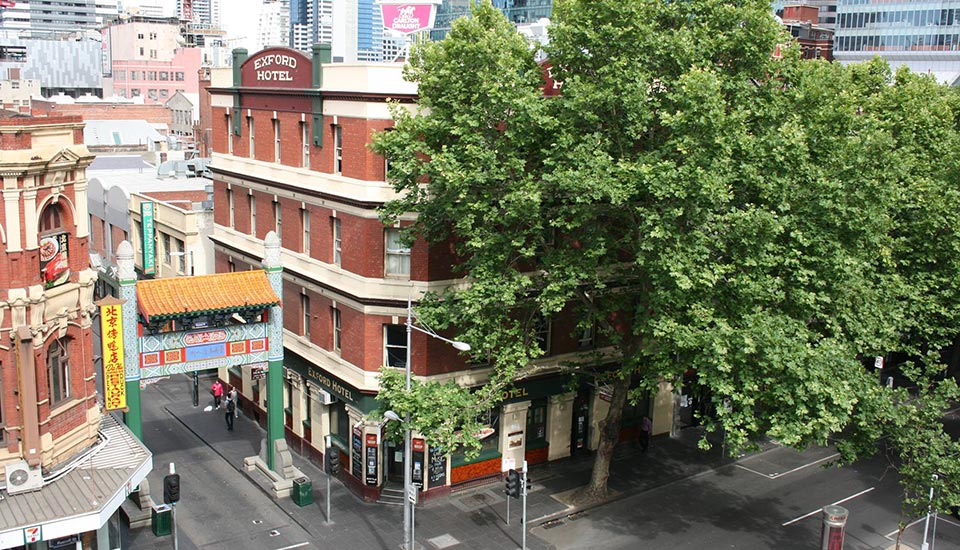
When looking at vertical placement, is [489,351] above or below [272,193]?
below

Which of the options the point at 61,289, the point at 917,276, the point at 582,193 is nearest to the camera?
the point at 61,289

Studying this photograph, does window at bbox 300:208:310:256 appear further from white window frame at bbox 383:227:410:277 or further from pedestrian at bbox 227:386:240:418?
pedestrian at bbox 227:386:240:418

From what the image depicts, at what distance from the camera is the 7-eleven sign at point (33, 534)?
22453 millimetres

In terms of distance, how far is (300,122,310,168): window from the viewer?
35812 mm

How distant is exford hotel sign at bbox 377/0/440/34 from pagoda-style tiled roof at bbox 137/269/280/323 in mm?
11617

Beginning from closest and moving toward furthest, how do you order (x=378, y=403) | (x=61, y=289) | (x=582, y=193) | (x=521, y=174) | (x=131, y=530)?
1. (x=61, y=289)
2. (x=582, y=193)
3. (x=521, y=174)
4. (x=131, y=530)
5. (x=378, y=403)

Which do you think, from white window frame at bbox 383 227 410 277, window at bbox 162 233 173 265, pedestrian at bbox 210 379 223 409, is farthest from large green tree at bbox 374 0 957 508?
window at bbox 162 233 173 265

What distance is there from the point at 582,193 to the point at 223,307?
1331 cm

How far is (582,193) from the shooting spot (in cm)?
2691

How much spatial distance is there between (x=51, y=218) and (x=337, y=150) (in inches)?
468

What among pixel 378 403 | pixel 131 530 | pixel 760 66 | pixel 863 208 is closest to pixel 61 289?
pixel 131 530

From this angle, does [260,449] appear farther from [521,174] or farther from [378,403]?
[521,174]

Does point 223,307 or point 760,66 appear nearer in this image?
point 760,66

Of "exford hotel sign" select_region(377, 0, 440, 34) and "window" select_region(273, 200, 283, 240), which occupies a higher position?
"exford hotel sign" select_region(377, 0, 440, 34)
